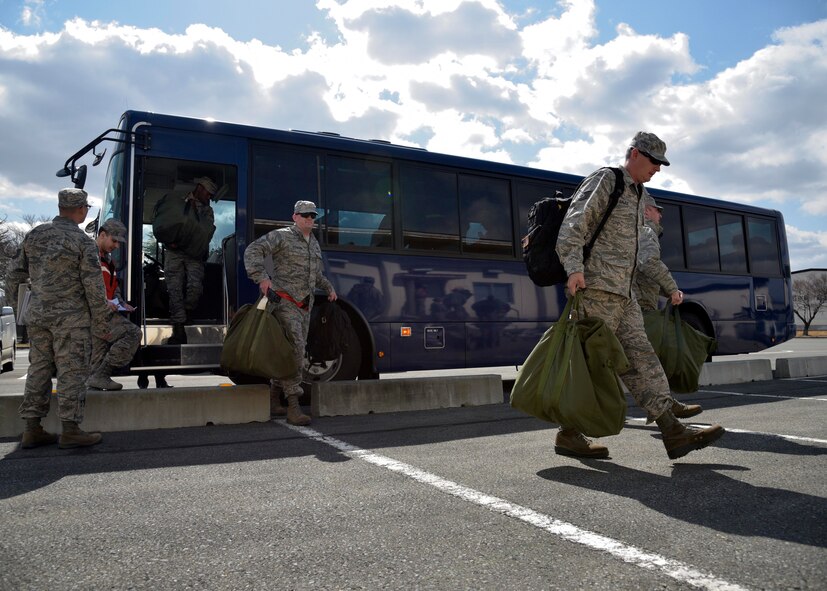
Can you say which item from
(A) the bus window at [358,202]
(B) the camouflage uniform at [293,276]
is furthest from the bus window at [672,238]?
(B) the camouflage uniform at [293,276]

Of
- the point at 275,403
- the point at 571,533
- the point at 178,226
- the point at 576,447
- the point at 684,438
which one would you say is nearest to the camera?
the point at 571,533

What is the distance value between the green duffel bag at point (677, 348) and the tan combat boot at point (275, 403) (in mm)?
3644

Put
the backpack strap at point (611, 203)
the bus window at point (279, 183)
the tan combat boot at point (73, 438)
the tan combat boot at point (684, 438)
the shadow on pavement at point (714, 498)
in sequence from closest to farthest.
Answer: the shadow on pavement at point (714, 498) → the tan combat boot at point (684, 438) → the backpack strap at point (611, 203) → the tan combat boot at point (73, 438) → the bus window at point (279, 183)

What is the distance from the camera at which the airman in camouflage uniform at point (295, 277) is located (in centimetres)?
576

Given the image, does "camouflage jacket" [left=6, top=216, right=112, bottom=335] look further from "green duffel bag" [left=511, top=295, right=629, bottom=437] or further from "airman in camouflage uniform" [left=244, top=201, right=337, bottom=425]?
"green duffel bag" [left=511, top=295, right=629, bottom=437]

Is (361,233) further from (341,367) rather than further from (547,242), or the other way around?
(547,242)

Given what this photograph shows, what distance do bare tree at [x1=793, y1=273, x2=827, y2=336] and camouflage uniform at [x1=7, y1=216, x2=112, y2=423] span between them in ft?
214

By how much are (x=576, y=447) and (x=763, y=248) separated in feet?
32.6

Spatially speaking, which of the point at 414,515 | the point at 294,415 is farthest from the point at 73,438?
the point at 414,515

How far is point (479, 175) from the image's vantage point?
834cm

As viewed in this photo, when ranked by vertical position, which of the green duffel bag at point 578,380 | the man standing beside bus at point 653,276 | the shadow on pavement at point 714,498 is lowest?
the shadow on pavement at point 714,498

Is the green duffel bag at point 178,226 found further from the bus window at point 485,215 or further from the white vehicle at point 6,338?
the white vehicle at point 6,338

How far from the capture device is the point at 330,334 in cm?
629

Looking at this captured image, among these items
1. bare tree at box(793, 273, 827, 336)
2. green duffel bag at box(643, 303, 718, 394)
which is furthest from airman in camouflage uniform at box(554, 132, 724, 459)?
bare tree at box(793, 273, 827, 336)
